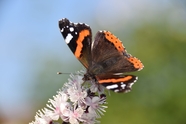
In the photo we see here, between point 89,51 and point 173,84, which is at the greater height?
point 89,51

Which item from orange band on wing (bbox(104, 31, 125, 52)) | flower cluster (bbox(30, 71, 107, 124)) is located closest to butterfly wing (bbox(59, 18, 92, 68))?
orange band on wing (bbox(104, 31, 125, 52))

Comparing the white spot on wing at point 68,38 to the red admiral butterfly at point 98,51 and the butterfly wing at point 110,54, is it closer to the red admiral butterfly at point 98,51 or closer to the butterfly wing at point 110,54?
the red admiral butterfly at point 98,51

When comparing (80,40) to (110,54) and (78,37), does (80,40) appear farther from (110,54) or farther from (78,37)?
(110,54)

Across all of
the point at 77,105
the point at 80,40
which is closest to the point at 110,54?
the point at 80,40

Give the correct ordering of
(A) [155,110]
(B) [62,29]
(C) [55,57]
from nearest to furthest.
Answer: (B) [62,29] → (A) [155,110] → (C) [55,57]

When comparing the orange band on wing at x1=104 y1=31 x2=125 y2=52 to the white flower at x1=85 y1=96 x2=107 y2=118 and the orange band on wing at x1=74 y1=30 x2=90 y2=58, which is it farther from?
the white flower at x1=85 y1=96 x2=107 y2=118

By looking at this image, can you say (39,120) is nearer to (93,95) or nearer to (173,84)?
(93,95)

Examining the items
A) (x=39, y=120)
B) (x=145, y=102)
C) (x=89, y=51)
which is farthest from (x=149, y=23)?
(x=39, y=120)

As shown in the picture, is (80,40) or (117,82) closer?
(117,82)
